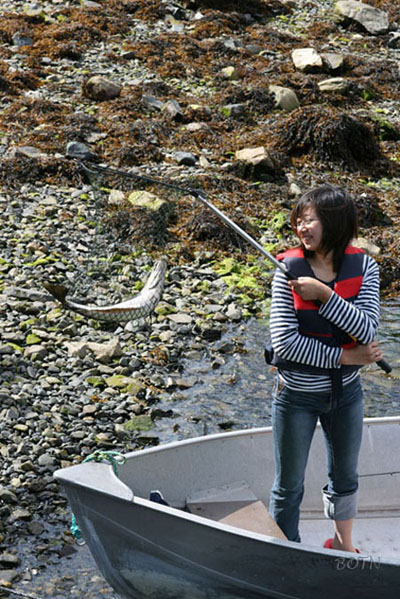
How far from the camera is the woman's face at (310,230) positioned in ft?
10.5

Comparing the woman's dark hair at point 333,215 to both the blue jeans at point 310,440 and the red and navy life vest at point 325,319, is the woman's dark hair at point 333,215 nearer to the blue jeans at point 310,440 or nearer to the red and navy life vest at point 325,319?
the red and navy life vest at point 325,319

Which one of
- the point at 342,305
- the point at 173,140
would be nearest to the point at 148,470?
the point at 342,305

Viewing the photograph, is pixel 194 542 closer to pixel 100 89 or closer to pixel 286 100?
pixel 100 89

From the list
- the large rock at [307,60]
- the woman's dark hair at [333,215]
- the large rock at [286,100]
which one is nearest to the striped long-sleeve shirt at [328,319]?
the woman's dark hair at [333,215]

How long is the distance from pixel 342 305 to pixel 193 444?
144 cm

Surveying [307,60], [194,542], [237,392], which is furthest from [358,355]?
[307,60]

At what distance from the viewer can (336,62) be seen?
15.2 metres

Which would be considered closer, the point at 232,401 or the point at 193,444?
the point at 193,444

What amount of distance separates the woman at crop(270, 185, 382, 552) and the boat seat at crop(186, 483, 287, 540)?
0.51 metres

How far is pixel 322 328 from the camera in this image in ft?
10.6

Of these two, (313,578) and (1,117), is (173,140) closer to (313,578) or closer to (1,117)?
(1,117)

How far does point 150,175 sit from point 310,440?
7509mm

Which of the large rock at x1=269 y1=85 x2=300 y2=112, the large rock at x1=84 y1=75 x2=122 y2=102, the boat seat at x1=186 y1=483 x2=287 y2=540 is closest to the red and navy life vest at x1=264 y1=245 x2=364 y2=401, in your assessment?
the boat seat at x1=186 y1=483 x2=287 y2=540

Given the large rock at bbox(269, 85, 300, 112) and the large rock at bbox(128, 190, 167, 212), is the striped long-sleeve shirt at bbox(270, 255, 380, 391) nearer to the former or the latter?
the large rock at bbox(128, 190, 167, 212)
